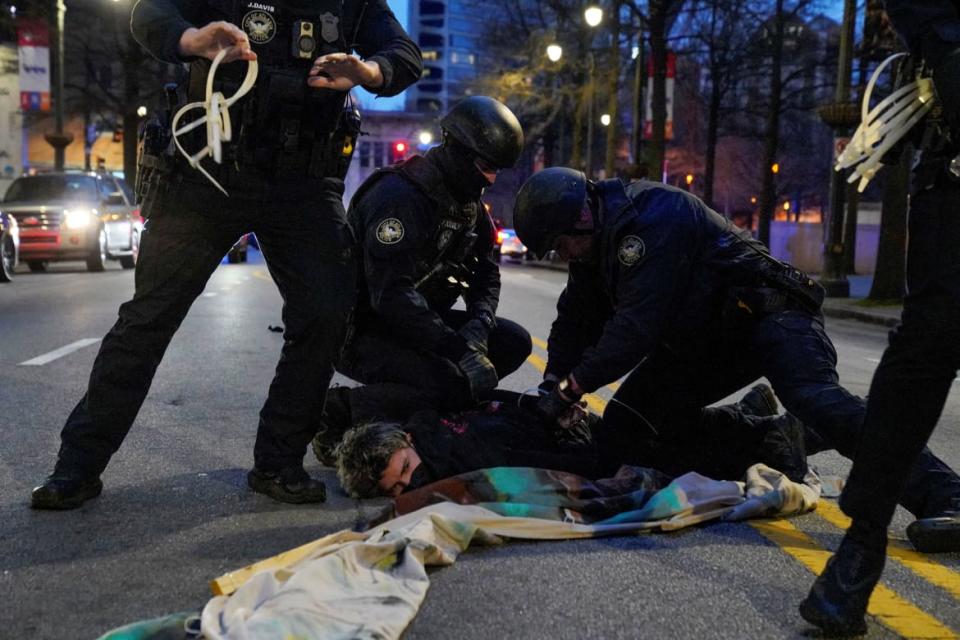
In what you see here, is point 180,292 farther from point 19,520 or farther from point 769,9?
point 769,9

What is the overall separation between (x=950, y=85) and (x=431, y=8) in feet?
583

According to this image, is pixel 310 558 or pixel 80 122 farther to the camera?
pixel 80 122

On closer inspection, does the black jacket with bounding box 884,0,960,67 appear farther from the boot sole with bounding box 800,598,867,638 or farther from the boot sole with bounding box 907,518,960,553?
the boot sole with bounding box 907,518,960,553

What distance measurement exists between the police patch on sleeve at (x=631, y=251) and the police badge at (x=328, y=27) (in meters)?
1.23

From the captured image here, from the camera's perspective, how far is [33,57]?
32.2 metres

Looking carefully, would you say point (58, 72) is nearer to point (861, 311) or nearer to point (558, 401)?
point (861, 311)

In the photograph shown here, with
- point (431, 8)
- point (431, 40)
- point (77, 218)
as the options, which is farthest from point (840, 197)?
point (431, 8)

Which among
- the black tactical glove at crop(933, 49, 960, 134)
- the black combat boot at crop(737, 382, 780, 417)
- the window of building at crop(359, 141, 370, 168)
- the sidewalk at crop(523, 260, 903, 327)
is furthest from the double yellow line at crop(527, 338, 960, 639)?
the window of building at crop(359, 141, 370, 168)

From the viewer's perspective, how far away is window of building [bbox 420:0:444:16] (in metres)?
174

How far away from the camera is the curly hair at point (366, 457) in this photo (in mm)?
4230

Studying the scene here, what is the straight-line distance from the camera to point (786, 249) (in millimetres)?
36188

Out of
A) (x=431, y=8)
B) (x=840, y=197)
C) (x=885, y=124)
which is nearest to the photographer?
(x=885, y=124)

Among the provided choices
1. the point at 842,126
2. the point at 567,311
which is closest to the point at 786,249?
the point at 842,126

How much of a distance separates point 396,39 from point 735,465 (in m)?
2.03
